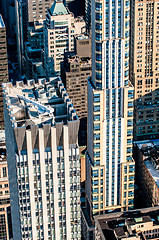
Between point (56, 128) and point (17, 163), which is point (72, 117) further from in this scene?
point (17, 163)

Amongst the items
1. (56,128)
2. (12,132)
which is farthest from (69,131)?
(12,132)

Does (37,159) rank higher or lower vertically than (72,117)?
lower

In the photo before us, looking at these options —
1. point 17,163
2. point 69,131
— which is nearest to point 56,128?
point 69,131

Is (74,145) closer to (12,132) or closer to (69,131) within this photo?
(69,131)

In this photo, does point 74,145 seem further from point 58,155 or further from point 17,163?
point 17,163

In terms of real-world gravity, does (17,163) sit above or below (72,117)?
below

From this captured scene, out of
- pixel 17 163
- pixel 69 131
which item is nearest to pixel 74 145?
pixel 69 131

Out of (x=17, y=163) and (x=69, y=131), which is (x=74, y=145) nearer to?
(x=69, y=131)
